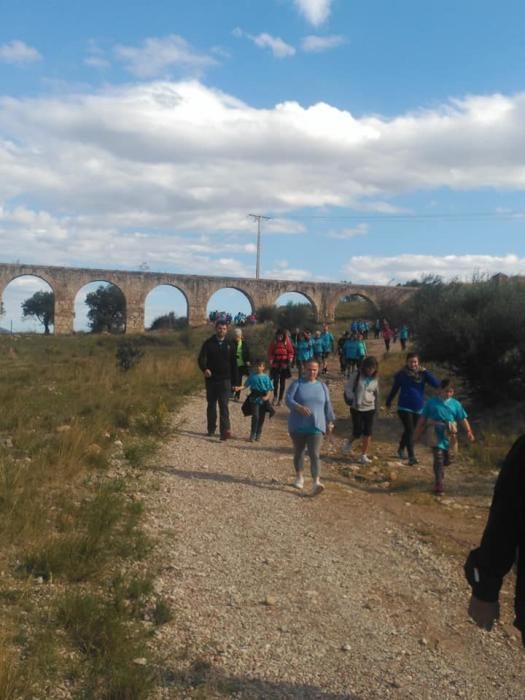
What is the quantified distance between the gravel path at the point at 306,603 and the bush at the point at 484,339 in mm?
7657

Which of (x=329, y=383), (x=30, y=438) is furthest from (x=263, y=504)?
(x=329, y=383)

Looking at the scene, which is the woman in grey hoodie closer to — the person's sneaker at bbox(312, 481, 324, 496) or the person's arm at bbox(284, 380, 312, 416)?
the person's arm at bbox(284, 380, 312, 416)

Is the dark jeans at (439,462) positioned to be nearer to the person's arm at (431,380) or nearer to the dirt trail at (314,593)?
the dirt trail at (314,593)

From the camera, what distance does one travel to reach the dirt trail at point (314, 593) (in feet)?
12.3

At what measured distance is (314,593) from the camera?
4.89 metres

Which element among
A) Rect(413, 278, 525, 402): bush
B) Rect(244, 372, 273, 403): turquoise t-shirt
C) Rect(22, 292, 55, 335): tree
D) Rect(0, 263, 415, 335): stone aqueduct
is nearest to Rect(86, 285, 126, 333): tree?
Rect(22, 292, 55, 335): tree

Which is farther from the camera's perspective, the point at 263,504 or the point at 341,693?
the point at 263,504

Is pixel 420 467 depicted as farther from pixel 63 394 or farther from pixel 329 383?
pixel 329 383

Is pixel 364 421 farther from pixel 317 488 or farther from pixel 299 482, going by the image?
pixel 317 488

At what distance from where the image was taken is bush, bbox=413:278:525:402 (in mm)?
14375

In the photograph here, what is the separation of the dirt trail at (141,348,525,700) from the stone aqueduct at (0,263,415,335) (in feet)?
160

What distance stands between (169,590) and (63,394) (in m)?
9.04

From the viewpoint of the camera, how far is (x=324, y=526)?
652 cm

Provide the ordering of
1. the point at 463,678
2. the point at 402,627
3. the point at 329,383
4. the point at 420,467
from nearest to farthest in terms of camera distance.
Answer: the point at 463,678 < the point at 402,627 < the point at 420,467 < the point at 329,383
